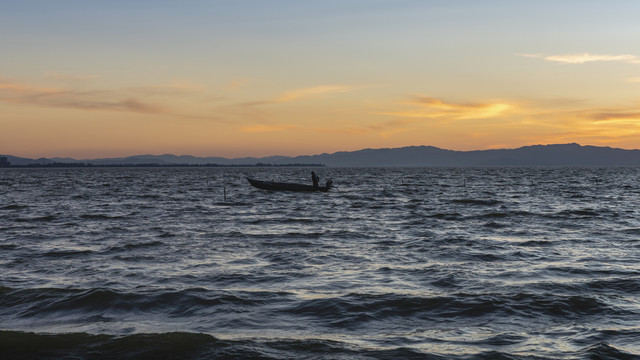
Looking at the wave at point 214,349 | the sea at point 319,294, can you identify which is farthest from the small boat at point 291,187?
the wave at point 214,349

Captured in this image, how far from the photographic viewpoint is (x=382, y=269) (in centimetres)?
1633

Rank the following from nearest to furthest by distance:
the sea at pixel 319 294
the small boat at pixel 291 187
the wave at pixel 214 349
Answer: the wave at pixel 214 349, the sea at pixel 319 294, the small boat at pixel 291 187

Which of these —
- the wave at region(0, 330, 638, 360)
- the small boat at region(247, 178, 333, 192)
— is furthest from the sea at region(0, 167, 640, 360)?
the small boat at region(247, 178, 333, 192)

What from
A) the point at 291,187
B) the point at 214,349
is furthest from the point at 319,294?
the point at 291,187

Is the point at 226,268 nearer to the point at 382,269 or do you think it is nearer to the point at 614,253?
the point at 382,269

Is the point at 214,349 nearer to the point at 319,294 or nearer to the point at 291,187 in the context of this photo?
the point at 319,294

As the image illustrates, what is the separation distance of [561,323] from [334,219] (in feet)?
74.8

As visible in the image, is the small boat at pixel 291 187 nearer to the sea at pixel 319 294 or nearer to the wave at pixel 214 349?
the sea at pixel 319 294

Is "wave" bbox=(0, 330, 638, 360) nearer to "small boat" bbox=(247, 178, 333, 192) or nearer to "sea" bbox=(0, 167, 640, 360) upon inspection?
"sea" bbox=(0, 167, 640, 360)

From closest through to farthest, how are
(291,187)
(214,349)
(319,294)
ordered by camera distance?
(214,349)
(319,294)
(291,187)

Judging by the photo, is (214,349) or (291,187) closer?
(214,349)

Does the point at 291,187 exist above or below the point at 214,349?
above

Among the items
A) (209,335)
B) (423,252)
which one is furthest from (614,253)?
(209,335)

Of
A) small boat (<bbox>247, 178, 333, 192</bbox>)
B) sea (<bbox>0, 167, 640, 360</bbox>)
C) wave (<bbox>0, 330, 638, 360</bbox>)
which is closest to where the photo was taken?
wave (<bbox>0, 330, 638, 360</bbox>)
